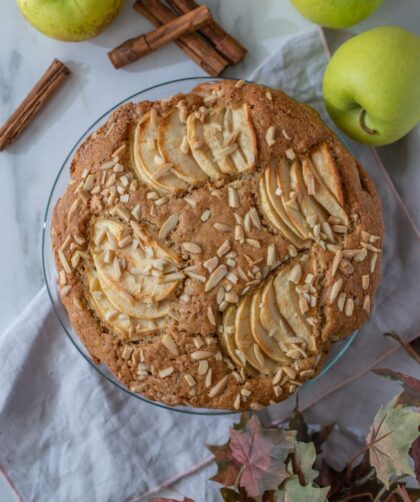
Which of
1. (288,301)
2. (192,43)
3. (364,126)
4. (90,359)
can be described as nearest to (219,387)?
(288,301)

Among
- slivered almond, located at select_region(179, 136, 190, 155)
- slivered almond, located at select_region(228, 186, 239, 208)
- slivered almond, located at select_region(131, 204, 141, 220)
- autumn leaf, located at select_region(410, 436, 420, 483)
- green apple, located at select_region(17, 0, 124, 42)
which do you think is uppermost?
green apple, located at select_region(17, 0, 124, 42)

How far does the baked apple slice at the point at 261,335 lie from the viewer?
1509 millimetres

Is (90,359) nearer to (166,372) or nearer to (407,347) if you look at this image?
(166,372)

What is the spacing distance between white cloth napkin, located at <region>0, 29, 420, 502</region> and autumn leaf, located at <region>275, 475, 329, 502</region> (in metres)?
0.35

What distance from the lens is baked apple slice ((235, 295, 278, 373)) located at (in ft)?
4.98

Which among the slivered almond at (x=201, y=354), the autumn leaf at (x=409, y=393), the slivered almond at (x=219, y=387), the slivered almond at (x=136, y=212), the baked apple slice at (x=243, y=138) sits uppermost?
the slivered almond at (x=136, y=212)

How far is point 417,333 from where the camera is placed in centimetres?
179

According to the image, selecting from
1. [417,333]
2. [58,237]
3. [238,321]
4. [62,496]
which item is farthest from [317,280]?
[62,496]

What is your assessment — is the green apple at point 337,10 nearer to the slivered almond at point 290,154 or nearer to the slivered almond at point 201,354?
the slivered almond at point 290,154

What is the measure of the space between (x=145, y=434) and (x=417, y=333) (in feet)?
2.39

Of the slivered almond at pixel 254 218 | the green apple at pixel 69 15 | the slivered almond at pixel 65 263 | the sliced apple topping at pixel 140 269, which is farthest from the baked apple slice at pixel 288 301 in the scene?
the green apple at pixel 69 15

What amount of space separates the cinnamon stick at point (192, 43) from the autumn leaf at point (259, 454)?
0.86 m

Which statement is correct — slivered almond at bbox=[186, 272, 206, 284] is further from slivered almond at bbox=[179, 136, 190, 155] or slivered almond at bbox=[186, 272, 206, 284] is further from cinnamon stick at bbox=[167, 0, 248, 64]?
cinnamon stick at bbox=[167, 0, 248, 64]

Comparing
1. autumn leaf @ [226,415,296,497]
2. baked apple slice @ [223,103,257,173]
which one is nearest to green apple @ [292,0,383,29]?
baked apple slice @ [223,103,257,173]
